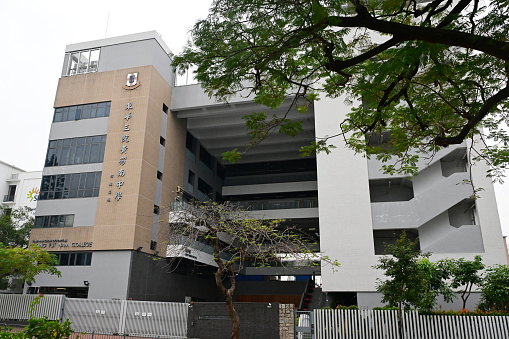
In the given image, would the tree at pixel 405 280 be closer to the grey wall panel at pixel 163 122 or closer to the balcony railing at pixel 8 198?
the grey wall panel at pixel 163 122

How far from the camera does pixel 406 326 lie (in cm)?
1523

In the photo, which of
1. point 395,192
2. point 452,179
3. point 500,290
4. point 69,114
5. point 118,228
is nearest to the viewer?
point 500,290

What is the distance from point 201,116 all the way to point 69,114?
29.2 ft

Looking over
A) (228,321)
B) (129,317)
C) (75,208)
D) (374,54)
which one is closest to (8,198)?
(75,208)

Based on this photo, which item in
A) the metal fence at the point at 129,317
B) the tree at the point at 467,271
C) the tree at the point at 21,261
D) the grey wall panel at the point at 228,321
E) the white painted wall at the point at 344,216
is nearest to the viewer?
the grey wall panel at the point at 228,321

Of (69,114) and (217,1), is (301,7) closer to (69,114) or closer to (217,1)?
(217,1)

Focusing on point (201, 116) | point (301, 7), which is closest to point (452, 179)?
point (201, 116)

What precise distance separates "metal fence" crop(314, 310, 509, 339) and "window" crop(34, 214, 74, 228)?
16.8m

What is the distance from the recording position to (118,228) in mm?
23984

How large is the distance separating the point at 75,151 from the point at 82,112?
106 inches

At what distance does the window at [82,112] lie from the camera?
26844mm

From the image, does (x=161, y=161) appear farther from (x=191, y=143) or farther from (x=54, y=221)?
(x=54, y=221)

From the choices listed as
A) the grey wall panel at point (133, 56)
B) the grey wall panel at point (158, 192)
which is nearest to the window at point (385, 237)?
the grey wall panel at point (158, 192)

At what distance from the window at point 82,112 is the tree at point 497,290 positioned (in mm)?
22992
